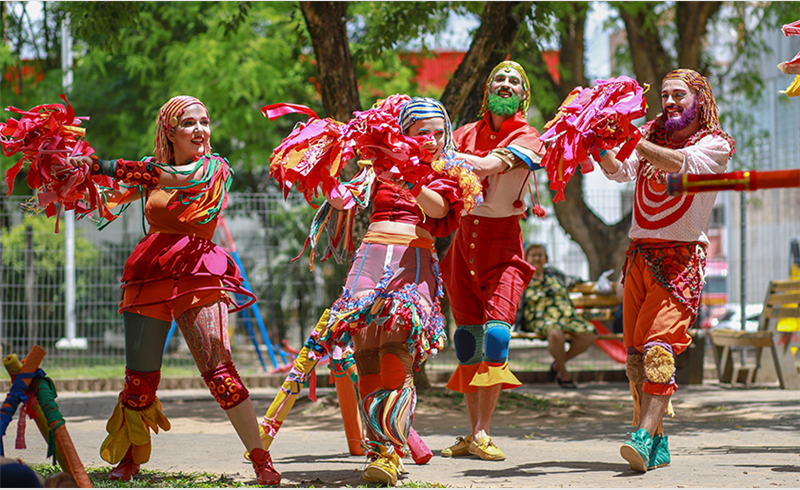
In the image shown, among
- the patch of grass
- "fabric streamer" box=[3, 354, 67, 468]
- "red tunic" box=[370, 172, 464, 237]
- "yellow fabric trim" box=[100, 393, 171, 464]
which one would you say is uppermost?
"red tunic" box=[370, 172, 464, 237]

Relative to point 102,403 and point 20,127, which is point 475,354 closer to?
point 20,127

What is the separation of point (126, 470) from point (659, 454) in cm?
279

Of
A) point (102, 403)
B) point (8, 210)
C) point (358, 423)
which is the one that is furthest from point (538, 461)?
point (8, 210)

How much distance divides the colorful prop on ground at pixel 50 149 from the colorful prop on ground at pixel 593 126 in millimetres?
2253

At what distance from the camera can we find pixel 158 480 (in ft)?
13.7

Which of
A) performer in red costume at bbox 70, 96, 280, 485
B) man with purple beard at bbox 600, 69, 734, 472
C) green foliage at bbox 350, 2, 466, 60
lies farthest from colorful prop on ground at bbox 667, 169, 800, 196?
green foliage at bbox 350, 2, 466, 60

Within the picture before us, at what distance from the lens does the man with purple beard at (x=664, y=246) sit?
14.6ft

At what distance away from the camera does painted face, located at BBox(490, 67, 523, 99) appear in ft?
16.7

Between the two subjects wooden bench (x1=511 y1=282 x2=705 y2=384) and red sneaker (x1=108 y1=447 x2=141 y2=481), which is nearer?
red sneaker (x1=108 y1=447 x2=141 y2=481)

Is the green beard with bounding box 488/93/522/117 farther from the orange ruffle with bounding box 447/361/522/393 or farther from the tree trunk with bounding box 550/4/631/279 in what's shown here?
the tree trunk with bounding box 550/4/631/279

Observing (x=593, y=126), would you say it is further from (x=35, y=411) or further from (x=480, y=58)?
(x=480, y=58)

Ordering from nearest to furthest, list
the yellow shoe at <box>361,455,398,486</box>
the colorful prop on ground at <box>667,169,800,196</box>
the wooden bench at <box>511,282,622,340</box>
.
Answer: the colorful prop on ground at <box>667,169,800,196</box> < the yellow shoe at <box>361,455,398,486</box> < the wooden bench at <box>511,282,622,340</box>

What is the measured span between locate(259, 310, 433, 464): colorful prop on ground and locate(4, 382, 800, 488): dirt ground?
0.11 m

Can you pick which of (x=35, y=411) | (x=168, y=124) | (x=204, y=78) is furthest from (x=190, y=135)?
(x=204, y=78)
